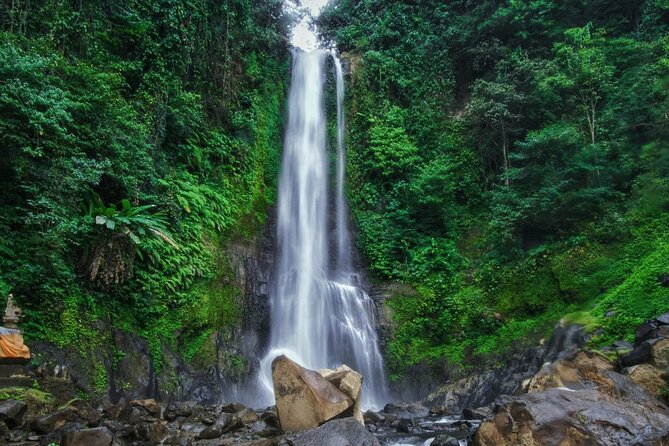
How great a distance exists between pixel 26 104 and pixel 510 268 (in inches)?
537

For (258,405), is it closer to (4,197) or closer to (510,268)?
(4,197)

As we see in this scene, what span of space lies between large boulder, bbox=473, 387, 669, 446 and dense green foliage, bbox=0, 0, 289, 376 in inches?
280

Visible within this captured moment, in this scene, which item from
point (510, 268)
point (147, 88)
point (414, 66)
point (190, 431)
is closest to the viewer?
point (190, 431)

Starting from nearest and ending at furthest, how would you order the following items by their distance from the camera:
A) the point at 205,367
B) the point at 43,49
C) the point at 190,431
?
the point at 190,431 < the point at 43,49 < the point at 205,367

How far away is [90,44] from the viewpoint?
1211 cm

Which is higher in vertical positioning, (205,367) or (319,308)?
(319,308)

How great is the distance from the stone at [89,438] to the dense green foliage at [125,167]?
271 cm

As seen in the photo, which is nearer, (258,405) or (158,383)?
(158,383)

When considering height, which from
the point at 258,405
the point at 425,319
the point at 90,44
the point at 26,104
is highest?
the point at 90,44

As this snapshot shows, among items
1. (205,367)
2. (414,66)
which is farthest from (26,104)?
(414,66)

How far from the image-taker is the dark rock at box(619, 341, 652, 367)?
7773 mm

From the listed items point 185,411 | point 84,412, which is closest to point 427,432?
point 185,411

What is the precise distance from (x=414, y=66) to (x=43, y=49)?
697 inches

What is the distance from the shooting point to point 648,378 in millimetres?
7395
